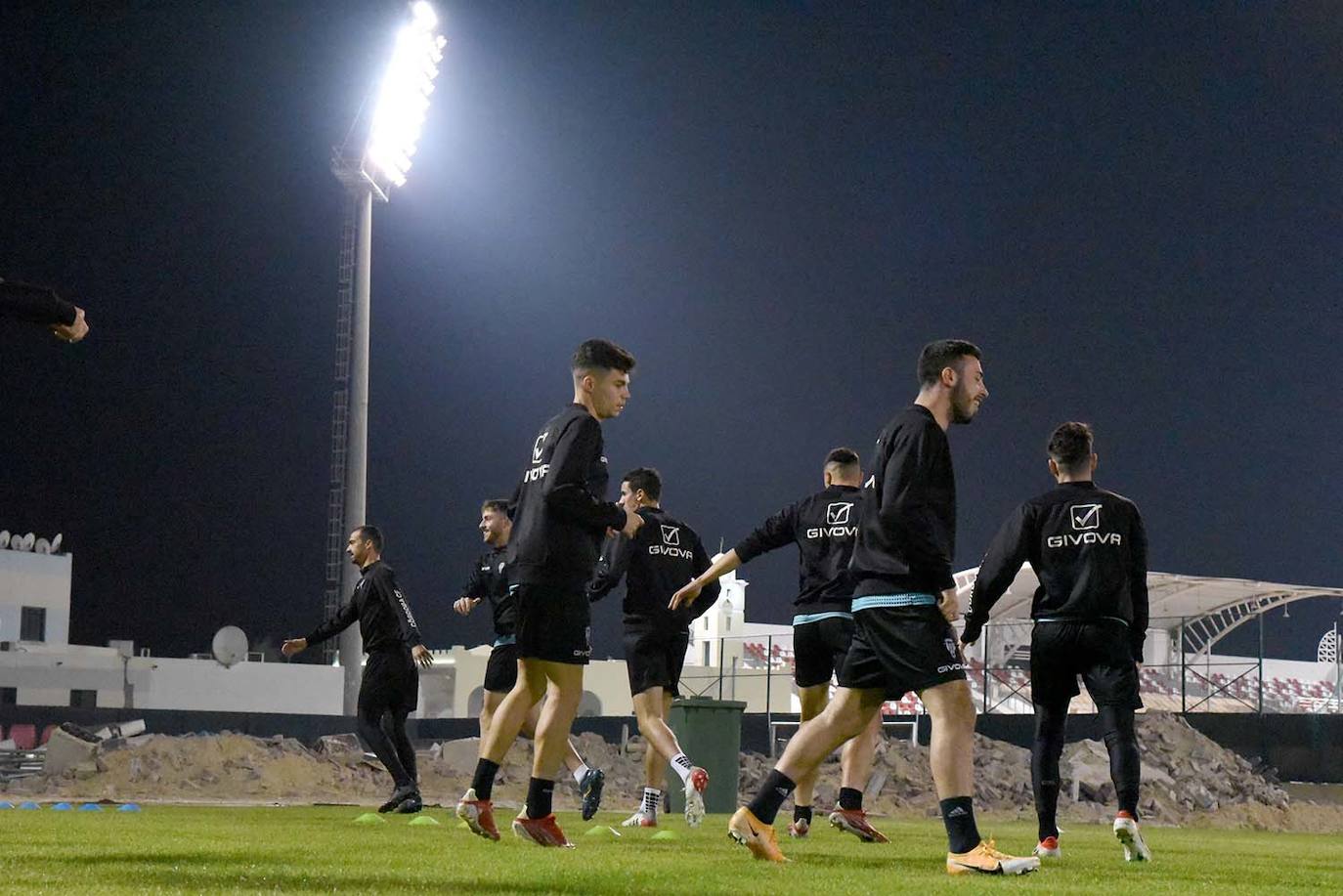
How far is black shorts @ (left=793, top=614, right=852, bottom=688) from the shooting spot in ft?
28.0

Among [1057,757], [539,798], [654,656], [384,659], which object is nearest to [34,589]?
[384,659]

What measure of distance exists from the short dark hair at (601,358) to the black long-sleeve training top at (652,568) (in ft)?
8.80

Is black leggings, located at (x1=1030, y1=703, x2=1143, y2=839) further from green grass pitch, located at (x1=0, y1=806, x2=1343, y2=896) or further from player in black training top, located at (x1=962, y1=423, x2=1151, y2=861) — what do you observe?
green grass pitch, located at (x1=0, y1=806, x2=1343, y2=896)

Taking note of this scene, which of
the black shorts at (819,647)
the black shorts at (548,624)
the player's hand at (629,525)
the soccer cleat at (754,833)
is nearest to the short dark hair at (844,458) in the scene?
the black shorts at (819,647)

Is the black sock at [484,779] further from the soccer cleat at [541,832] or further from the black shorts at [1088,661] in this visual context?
the black shorts at [1088,661]

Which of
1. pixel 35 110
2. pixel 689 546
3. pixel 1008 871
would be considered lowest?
pixel 1008 871

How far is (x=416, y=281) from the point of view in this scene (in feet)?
222

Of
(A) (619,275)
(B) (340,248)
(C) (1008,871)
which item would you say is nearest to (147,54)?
(B) (340,248)

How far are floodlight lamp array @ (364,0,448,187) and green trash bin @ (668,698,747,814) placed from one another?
1100 inches

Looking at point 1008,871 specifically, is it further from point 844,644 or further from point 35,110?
point 35,110

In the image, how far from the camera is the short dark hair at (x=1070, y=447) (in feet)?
23.8

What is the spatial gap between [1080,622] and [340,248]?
34.9 m

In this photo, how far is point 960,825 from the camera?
5.25 metres

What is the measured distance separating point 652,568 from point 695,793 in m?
1.96
